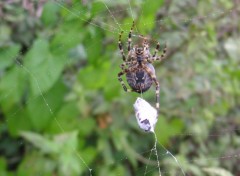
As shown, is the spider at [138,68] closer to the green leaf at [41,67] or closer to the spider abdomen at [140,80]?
the spider abdomen at [140,80]

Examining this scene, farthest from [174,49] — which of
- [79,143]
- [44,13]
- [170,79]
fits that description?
[44,13]

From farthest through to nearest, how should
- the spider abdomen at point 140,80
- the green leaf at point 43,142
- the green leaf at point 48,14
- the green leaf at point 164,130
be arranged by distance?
the green leaf at point 164,130 → the green leaf at point 43,142 → the green leaf at point 48,14 → the spider abdomen at point 140,80

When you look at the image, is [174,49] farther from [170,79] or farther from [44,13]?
[44,13]

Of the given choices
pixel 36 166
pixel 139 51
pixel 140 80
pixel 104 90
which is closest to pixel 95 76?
pixel 104 90

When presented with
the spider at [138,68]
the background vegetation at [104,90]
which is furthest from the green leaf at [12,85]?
the spider at [138,68]

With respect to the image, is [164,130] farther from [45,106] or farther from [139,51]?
[45,106]

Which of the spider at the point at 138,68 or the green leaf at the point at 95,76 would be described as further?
the green leaf at the point at 95,76

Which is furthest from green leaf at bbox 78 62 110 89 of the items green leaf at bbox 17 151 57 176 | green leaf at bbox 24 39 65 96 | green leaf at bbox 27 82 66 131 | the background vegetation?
green leaf at bbox 17 151 57 176

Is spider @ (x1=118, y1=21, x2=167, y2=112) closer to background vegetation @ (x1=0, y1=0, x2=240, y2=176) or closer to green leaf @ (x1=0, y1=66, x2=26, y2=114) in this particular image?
background vegetation @ (x1=0, y1=0, x2=240, y2=176)
